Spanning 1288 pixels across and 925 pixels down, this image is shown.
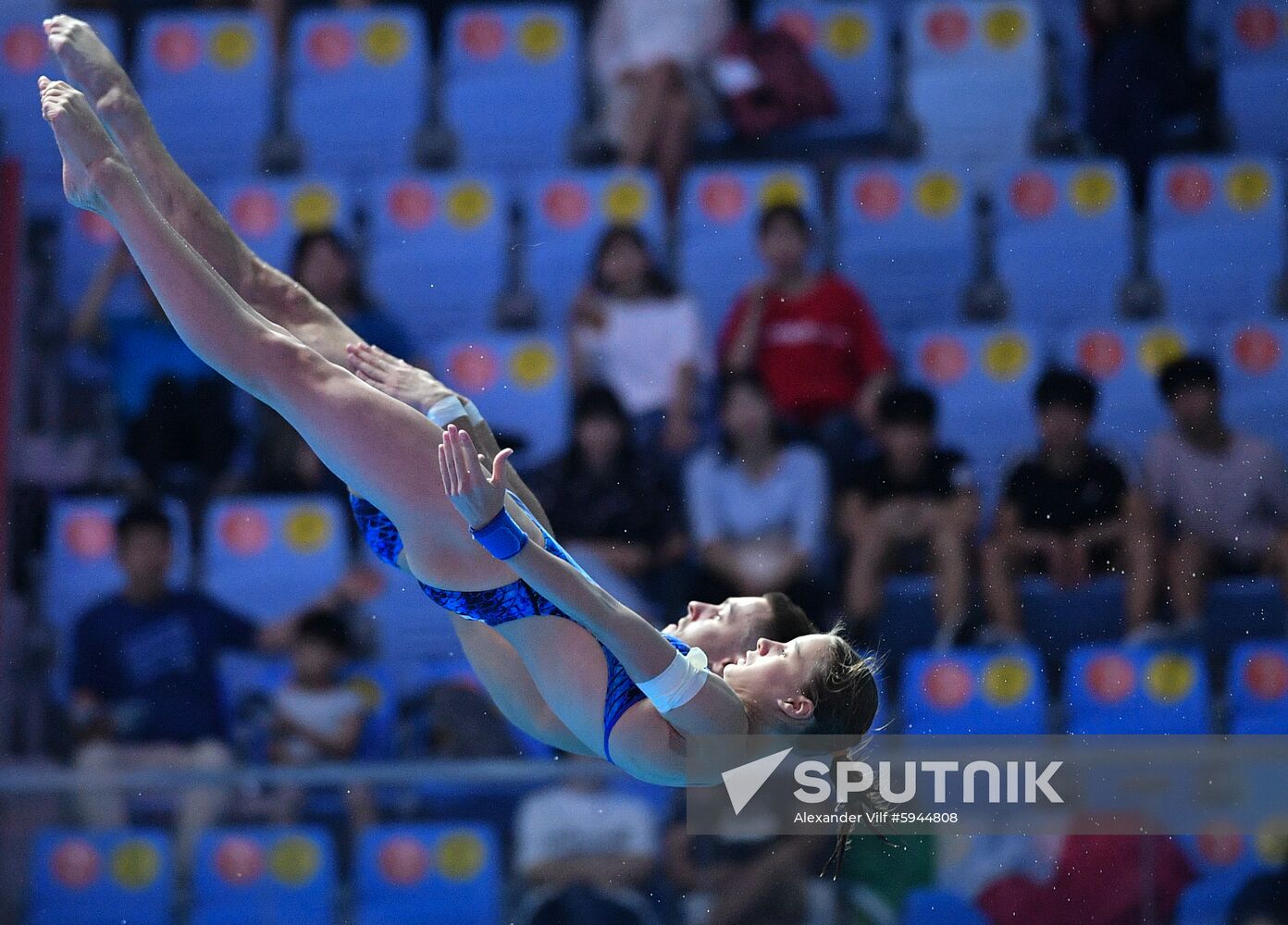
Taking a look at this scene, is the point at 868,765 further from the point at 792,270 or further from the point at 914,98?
the point at 914,98

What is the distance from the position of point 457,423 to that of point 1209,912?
2349 millimetres

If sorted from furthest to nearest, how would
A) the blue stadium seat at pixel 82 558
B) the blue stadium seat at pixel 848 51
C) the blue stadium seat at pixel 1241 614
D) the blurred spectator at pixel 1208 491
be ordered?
the blue stadium seat at pixel 848 51
the blue stadium seat at pixel 82 558
the blurred spectator at pixel 1208 491
the blue stadium seat at pixel 1241 614

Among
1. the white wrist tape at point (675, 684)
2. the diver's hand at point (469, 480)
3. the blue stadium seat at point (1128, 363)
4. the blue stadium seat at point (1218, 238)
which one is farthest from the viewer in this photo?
the blue stadium seat at point (1218, 238)

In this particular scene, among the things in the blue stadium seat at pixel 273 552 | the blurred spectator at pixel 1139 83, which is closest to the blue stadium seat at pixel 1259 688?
the blurred spectator at pixel 1139 83

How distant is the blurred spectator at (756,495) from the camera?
5805 mm

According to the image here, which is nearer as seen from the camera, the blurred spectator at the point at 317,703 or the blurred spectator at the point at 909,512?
the blurred spectator at the point at 317,703

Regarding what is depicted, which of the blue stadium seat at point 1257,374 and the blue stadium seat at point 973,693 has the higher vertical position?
the blue stadium seat at point 1257,374

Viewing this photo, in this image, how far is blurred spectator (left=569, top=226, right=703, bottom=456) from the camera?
245 inches

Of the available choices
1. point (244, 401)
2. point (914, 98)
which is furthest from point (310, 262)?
point (914, 98)

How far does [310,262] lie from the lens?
240 inches

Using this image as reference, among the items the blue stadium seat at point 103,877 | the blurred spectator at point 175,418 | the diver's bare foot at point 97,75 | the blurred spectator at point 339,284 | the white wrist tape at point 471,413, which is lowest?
the blue stadium seat at point 103,877

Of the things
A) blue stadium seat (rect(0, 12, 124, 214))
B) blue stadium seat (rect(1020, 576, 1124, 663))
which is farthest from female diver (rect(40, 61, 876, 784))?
blue stadium seat (rect(0, 12, 124, 214))

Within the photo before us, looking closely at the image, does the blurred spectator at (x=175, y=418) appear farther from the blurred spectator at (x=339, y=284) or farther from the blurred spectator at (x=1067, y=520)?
the blurred spectator at (x=1067, y=520)

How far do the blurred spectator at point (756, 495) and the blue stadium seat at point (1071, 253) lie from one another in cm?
129
